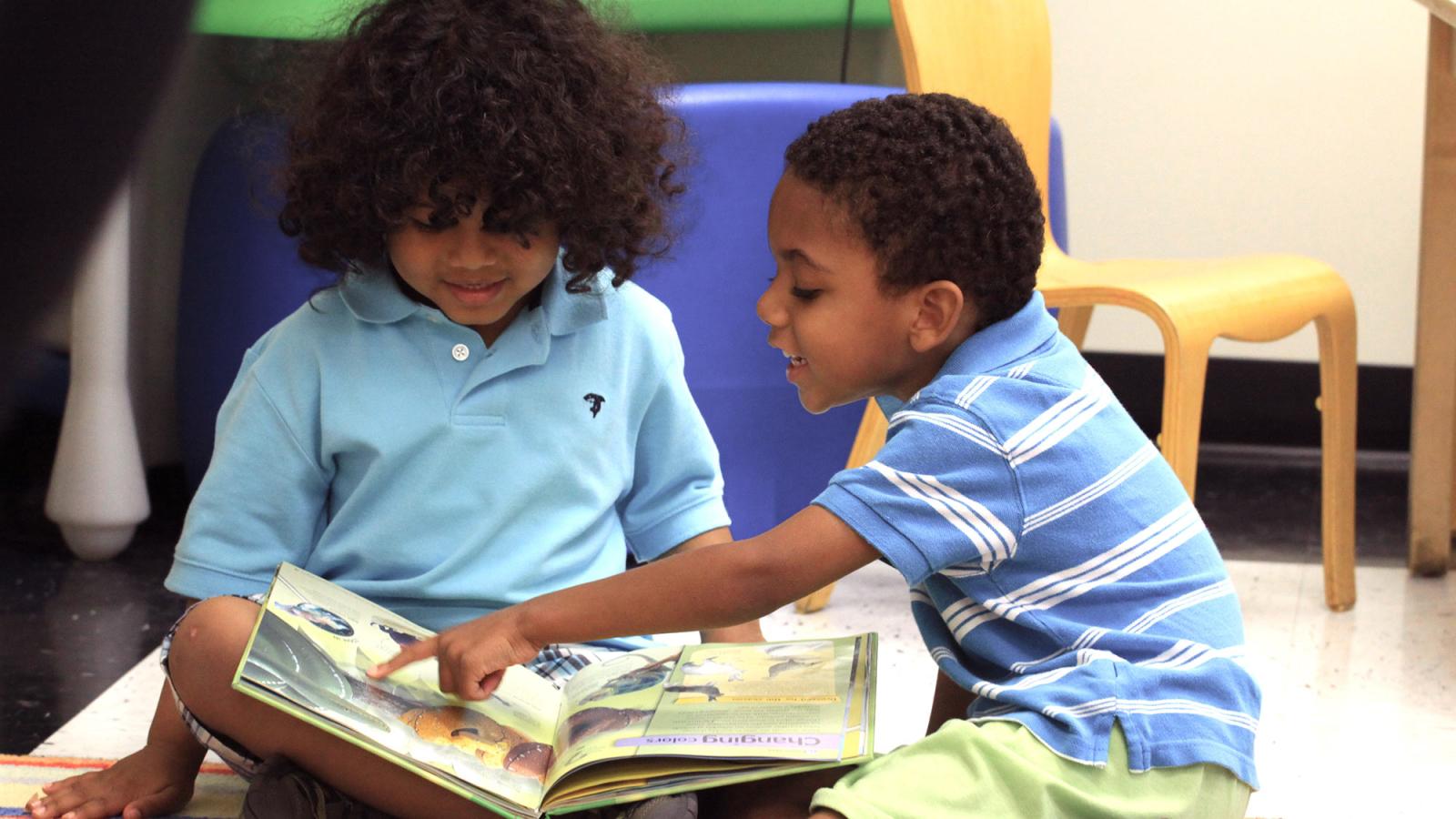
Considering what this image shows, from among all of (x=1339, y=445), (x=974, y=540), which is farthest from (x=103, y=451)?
(x=1339, y=445)

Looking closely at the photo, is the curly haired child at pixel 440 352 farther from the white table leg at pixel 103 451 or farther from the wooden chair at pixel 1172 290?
the white table leg at pixel 103 451

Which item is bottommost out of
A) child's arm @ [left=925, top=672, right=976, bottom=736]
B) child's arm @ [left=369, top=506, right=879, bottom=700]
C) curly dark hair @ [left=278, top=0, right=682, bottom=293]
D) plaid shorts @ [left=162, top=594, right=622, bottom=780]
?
child's arm @ [left=925, top=672, right=976, bottom=736]

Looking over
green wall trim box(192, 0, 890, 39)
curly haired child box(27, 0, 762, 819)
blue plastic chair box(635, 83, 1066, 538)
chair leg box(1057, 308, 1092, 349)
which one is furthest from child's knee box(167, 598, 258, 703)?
chair leg box(1057, 308, 1092, 349)

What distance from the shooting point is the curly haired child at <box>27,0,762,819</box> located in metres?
0.89

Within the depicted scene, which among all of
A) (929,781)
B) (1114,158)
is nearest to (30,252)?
(929,781)

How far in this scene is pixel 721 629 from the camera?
1.02m

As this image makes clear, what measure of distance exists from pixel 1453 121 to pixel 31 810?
145 cm

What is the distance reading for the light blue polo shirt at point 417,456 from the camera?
0.91 m

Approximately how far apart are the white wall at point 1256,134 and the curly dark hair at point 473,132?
1388 millimetres

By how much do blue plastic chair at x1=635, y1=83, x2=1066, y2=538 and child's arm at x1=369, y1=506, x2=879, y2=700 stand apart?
67cm

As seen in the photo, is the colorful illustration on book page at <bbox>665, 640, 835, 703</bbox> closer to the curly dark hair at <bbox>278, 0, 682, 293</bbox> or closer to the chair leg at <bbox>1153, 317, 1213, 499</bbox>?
the curly dark hair at <bbox>278, 0, 682, 293</bbox>

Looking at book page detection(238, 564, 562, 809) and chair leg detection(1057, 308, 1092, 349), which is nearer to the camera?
book page detection(238, 564, 562, 809)

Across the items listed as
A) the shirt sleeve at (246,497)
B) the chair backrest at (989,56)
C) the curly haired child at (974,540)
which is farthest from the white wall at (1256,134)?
the shirt sleeve at (246,497)

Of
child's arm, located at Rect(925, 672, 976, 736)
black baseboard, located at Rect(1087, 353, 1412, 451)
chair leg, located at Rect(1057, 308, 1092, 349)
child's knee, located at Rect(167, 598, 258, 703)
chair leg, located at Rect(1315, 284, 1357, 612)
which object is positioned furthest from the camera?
black baseboard, located at Rect(1087, 353, 1412, 451)
